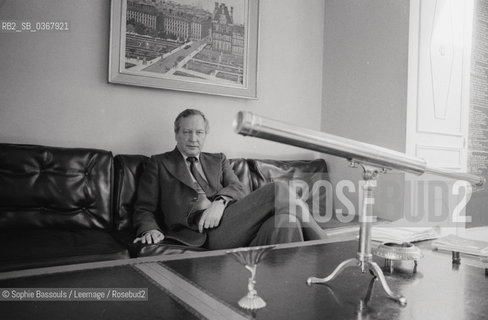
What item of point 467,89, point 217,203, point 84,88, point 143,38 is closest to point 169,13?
point 143,38

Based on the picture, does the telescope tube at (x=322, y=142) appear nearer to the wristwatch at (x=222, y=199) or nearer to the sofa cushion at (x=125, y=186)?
the wristwatch at (x=222, y=199)

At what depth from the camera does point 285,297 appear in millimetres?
867

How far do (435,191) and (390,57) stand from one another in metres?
1.15

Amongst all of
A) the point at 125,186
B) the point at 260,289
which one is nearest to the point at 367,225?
the point at 260,289

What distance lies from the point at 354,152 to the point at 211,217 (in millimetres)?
1376

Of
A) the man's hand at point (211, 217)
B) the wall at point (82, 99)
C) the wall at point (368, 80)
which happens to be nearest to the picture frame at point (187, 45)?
the wall at point (82, 99)

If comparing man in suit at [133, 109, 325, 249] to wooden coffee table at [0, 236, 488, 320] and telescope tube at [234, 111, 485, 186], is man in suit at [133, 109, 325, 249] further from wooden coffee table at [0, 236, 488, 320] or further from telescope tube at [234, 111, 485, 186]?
telescope tube at [234, 111, 485, 186]

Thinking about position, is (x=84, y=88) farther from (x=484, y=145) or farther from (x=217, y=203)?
(x=484, y=145)

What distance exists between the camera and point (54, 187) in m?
2.19

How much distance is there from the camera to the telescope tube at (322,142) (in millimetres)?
599

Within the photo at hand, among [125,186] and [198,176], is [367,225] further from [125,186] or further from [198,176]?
[125,186]

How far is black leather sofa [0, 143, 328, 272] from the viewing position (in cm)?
182

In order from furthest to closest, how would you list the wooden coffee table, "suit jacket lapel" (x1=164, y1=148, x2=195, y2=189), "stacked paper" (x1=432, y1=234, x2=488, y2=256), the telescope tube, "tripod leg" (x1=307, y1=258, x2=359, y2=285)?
"suit jacket lapel" (x1=164, y1=148, x2=195, y2=189) < "stacked paper" (x1=432, y1=234, x2=488, y2=256) < "tripod leg" (x1=307, y1=258, x2=359, y2=285) < the wooden coffee table < the telescope tube

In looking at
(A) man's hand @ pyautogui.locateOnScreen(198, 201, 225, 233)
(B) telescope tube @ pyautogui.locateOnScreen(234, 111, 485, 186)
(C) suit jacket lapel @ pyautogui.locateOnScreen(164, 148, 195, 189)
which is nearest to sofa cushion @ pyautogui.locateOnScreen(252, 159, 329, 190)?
(C) suit jacket lapel @ pyautogui.locateOnScreen(164, 148, 195, 189)
